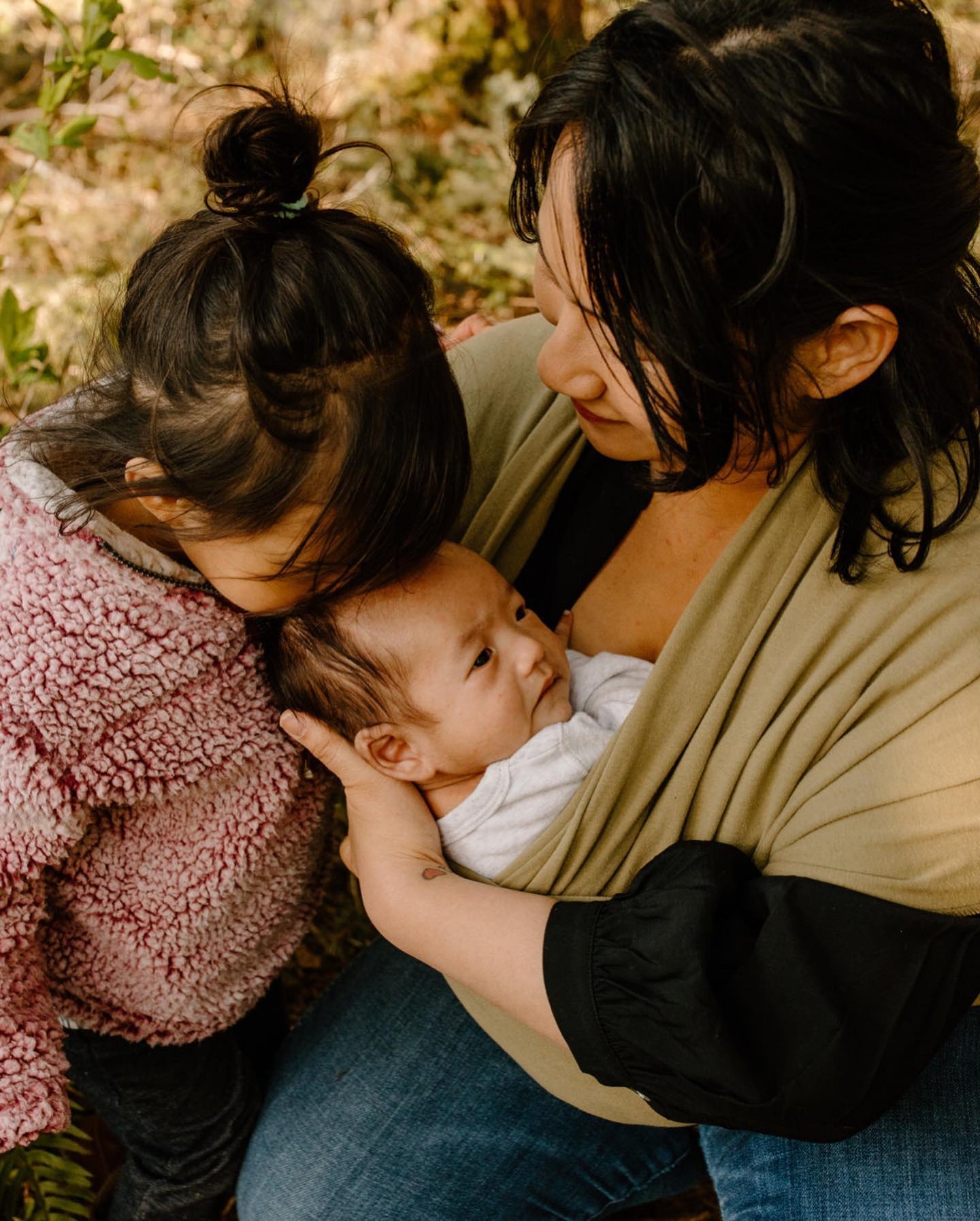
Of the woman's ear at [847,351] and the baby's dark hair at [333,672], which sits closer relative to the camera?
the woman's ear at [847,351]

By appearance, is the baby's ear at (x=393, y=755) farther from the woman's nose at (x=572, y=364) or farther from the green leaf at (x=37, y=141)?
the green leaf at (x=37, y=141)

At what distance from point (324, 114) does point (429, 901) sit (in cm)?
262

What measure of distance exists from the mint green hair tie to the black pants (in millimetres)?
1278

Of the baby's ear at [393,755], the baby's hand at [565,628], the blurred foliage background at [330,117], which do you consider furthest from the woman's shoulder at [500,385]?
the blurred foliage background at [330,117]

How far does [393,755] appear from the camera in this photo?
160cm

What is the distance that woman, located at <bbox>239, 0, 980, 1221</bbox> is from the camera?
45.7 inches

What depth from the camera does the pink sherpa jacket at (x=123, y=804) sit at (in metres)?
1.33

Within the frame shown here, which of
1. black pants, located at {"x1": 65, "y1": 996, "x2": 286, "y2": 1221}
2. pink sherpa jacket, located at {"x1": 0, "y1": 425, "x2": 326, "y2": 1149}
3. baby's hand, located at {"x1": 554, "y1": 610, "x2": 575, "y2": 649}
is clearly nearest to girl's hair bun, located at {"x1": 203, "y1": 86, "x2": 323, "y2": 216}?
pink sherpa jacket, located at {"x1": 0, "y1": 425, "x2": 326, "y2": 1149}

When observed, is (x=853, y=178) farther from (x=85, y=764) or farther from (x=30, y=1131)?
(x=30, y=1131)

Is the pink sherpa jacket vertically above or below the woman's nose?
below

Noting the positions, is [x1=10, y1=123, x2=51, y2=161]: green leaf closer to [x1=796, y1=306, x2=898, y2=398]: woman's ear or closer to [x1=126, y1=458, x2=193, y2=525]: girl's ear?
[x1=126, y1=458, x2=193, y2=525]: girl's ear

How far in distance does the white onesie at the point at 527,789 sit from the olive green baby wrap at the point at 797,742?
0.17 feet

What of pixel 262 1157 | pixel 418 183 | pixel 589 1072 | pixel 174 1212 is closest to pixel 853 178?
pixel 589 1072

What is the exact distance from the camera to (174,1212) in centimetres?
189
